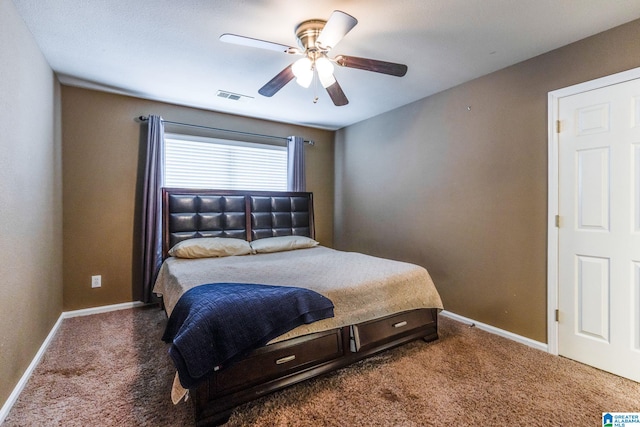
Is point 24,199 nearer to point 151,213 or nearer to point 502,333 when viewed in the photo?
point 151,213

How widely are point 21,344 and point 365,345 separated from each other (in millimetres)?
2338

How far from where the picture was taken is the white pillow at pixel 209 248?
309cm

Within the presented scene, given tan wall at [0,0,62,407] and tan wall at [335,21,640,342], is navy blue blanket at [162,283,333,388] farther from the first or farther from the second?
tan wall at [335,21,640,342]

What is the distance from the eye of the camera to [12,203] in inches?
74.2

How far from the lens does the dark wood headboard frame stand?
347 centimetres

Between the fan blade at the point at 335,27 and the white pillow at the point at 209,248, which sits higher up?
the fan blade at the point at 335,27

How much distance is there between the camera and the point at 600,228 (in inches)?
88.3

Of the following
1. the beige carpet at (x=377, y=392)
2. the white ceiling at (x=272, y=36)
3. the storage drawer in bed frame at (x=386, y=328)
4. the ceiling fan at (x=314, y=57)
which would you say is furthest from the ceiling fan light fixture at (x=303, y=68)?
the beige carpet at (x=377, y=392)

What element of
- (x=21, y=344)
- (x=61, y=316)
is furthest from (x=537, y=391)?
(x=61, y=316)

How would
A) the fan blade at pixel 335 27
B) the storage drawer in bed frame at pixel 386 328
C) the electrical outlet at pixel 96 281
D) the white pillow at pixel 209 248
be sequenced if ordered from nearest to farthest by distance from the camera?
the fan blade at pixel 335 27 → the storage drawer in bed frame at pixel 386 328 → the white pillow at pixel 209 248 → the electrical outlet at pixel 96 281

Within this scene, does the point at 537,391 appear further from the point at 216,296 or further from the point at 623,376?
the point at 216,296

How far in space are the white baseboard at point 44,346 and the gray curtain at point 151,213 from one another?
353mm

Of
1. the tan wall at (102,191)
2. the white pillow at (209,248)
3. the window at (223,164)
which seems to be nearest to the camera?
the white pillow at (209,248)

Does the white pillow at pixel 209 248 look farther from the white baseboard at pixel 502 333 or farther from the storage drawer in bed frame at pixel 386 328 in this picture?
the white baseboard at pixel 502 333
